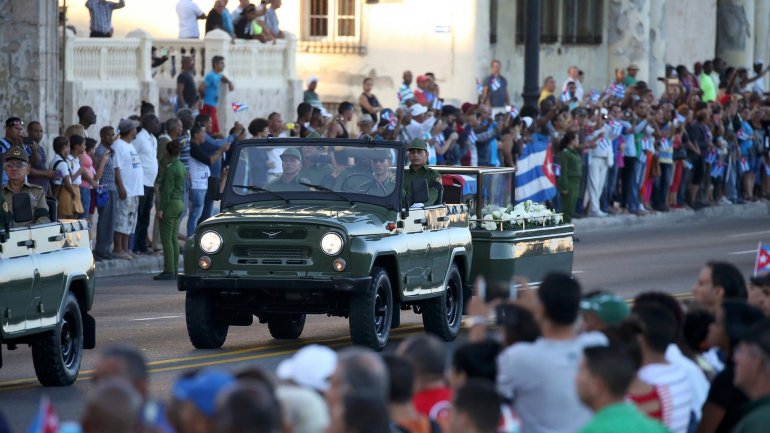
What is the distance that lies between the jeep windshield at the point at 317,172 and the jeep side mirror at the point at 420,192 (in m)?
0.16

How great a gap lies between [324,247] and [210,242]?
1.02 meters

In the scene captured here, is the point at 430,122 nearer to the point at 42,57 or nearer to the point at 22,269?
the point at 42,57

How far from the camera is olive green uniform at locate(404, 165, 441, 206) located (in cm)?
1711

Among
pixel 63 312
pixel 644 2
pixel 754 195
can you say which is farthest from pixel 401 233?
pixel 644 2

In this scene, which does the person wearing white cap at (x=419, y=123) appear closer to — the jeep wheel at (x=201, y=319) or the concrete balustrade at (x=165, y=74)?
the concrete balustrade at (x=165, y=74)

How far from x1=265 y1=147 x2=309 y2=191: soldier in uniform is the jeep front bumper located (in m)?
1.32

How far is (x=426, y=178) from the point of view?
57.0ft

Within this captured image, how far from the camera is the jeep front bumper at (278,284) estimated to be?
15.3m

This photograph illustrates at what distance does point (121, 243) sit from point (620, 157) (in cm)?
1131

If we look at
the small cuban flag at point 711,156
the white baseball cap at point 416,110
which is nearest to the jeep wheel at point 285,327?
the white baseball cap at point 416,110

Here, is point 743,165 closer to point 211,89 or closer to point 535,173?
point 535,173

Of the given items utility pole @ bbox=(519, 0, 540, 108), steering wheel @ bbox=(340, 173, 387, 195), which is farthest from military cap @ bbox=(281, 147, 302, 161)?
utility pole @ bbox=(519, 0, 540, 108)

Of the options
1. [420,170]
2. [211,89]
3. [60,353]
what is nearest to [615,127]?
[211,89]

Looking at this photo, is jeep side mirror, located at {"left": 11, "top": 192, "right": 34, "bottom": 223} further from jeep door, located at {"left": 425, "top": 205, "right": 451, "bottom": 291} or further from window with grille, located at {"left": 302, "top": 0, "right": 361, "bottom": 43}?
A: window with grille, located at {"left": 302, "top": 0, "right": 361, "bottom": 43}
